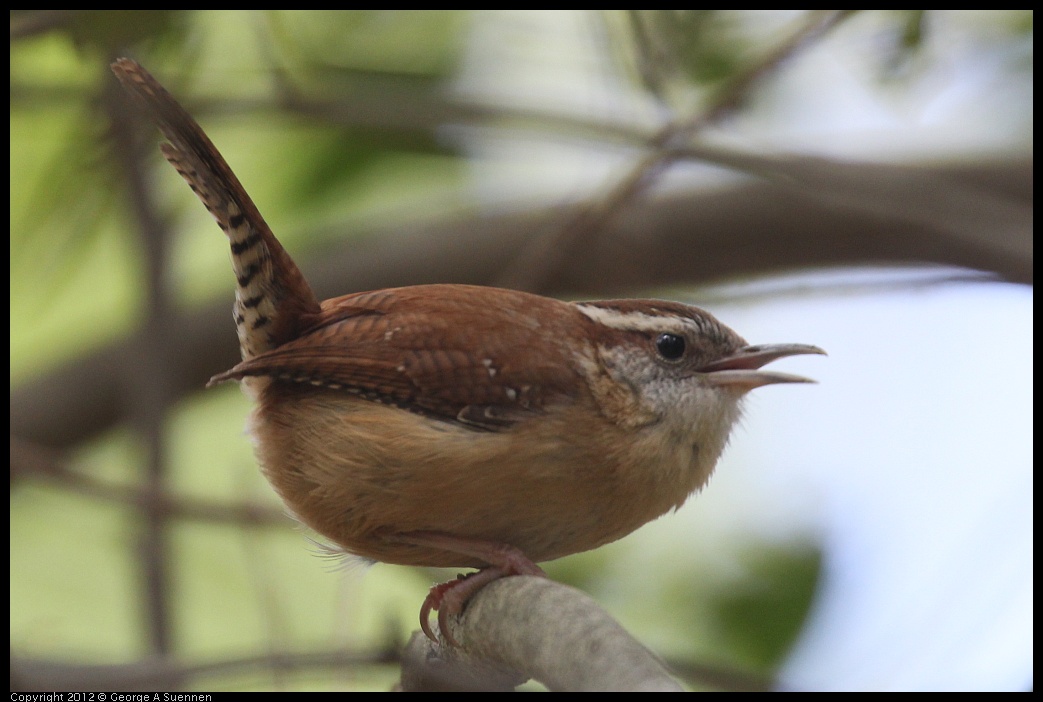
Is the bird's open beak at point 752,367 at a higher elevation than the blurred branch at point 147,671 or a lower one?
higher

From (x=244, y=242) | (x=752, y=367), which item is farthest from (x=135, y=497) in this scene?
(x=752, y=367)

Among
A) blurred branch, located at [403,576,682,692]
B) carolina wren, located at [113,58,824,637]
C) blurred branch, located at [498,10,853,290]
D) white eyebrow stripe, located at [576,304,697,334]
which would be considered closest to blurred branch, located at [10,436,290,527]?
carolina wren, located at [113,58,824,637]

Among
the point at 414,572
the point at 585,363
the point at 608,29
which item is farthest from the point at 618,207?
the point at 414,572

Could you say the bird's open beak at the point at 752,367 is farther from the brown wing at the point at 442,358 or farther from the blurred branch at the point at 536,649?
the blurred branch at the point at 536,649

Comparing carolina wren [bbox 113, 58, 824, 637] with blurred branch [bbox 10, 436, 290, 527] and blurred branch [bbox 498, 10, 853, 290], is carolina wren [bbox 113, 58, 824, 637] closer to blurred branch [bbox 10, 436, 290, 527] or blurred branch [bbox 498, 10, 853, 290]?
blurred branch [bbox 10, 436, 290, 527]

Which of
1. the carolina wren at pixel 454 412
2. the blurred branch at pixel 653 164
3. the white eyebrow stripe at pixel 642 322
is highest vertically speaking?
the blurred branch at pixel 653 164

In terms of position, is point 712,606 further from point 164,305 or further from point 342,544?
point 164,305

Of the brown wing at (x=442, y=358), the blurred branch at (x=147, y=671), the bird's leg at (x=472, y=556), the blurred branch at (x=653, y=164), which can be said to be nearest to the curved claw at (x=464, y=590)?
the bird's leg at (x=472, y=556)
